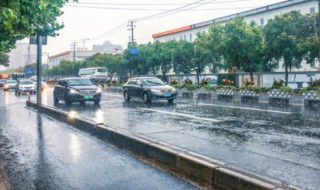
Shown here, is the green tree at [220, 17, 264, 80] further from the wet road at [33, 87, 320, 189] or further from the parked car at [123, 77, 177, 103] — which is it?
the wet road at [33, 87, 320, 189]

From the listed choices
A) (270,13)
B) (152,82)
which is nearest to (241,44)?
(152,82)

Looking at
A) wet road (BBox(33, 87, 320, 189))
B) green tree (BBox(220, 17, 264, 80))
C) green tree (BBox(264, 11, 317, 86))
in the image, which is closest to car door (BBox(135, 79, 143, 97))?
wet road (BBox(33, 87, 320, 189))

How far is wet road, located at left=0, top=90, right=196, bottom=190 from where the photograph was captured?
5035 millimetres

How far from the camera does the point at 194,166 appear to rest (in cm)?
535

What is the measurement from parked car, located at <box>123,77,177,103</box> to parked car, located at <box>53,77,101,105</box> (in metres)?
2.32

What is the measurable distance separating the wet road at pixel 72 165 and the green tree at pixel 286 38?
22.9 meters

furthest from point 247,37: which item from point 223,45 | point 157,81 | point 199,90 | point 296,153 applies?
point 296,153

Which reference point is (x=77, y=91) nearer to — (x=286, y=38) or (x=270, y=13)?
(x=286, y=38)

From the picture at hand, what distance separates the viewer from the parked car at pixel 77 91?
62.1 ft

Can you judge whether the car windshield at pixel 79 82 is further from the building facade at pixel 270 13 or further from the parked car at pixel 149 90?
the building facade at pixel 270 13

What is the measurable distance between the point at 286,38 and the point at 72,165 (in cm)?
2536

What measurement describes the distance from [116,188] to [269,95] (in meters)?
17.4

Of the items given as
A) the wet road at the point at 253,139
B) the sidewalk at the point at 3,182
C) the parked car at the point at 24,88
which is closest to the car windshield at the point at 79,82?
the wet road at the point at 253,139

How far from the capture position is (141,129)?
982 cm
